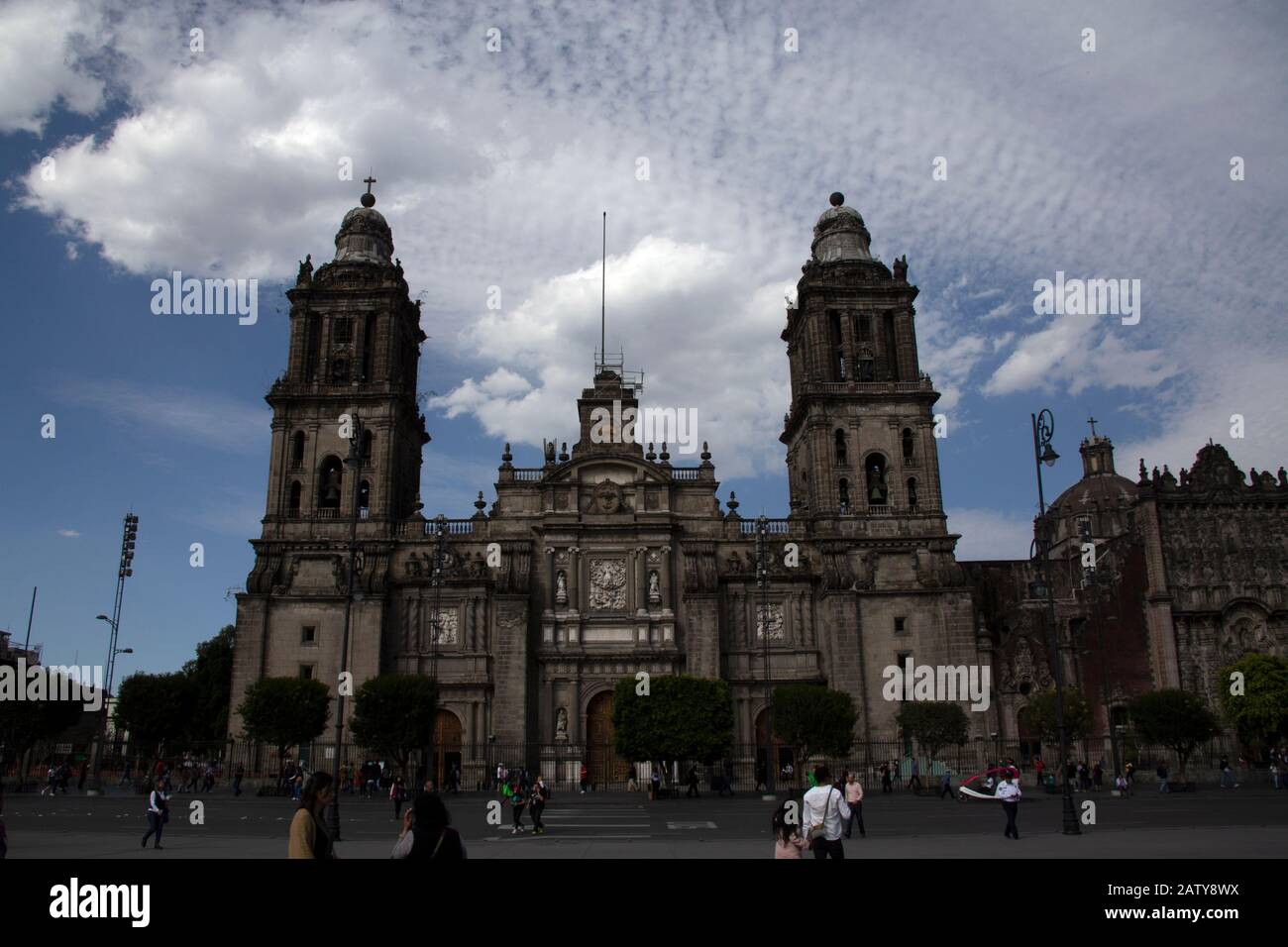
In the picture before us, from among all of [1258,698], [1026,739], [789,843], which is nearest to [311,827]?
[789,843]

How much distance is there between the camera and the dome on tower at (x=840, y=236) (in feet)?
194

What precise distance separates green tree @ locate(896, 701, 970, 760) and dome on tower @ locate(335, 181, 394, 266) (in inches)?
1533

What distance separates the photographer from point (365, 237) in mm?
59000

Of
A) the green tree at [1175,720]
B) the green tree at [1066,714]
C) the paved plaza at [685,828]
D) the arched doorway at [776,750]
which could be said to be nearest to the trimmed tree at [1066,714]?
the green tree at [1066,714]

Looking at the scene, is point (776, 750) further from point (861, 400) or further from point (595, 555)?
point (861, 400)

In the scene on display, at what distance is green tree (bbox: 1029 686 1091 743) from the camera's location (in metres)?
44.8

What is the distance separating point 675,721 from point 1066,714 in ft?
61.9

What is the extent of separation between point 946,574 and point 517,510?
23.0 meters

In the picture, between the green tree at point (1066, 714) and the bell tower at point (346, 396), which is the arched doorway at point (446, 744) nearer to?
the bell tower at point (346, 396)
